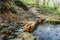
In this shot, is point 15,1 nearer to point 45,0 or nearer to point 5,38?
point 5,38

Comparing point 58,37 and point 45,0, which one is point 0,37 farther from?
point 45,0

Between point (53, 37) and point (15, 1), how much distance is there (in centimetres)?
613

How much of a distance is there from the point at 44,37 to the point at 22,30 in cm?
134

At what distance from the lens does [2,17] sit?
8391 mm

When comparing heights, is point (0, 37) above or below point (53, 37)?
above

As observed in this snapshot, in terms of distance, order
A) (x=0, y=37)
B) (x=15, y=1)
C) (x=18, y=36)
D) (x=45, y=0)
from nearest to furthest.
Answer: (x=0, y=37) → (x=18, y=36) → (x=15, y=1) → (x=45, y=0)

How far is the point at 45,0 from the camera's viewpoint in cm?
2511

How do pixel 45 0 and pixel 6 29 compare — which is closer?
pixel 6 29

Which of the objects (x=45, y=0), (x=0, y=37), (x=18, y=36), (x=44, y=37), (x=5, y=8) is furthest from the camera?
(x=45, y=0)

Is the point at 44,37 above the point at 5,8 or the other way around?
the other way around

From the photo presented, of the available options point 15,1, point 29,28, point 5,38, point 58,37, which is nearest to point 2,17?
point 29,28

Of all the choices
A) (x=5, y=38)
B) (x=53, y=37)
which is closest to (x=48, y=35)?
(x=53, y=37)

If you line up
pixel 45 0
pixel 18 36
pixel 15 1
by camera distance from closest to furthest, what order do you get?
pixel 18 36 → pixel 15 1 → pixel 45 0

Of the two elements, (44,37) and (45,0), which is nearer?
(44,37)
